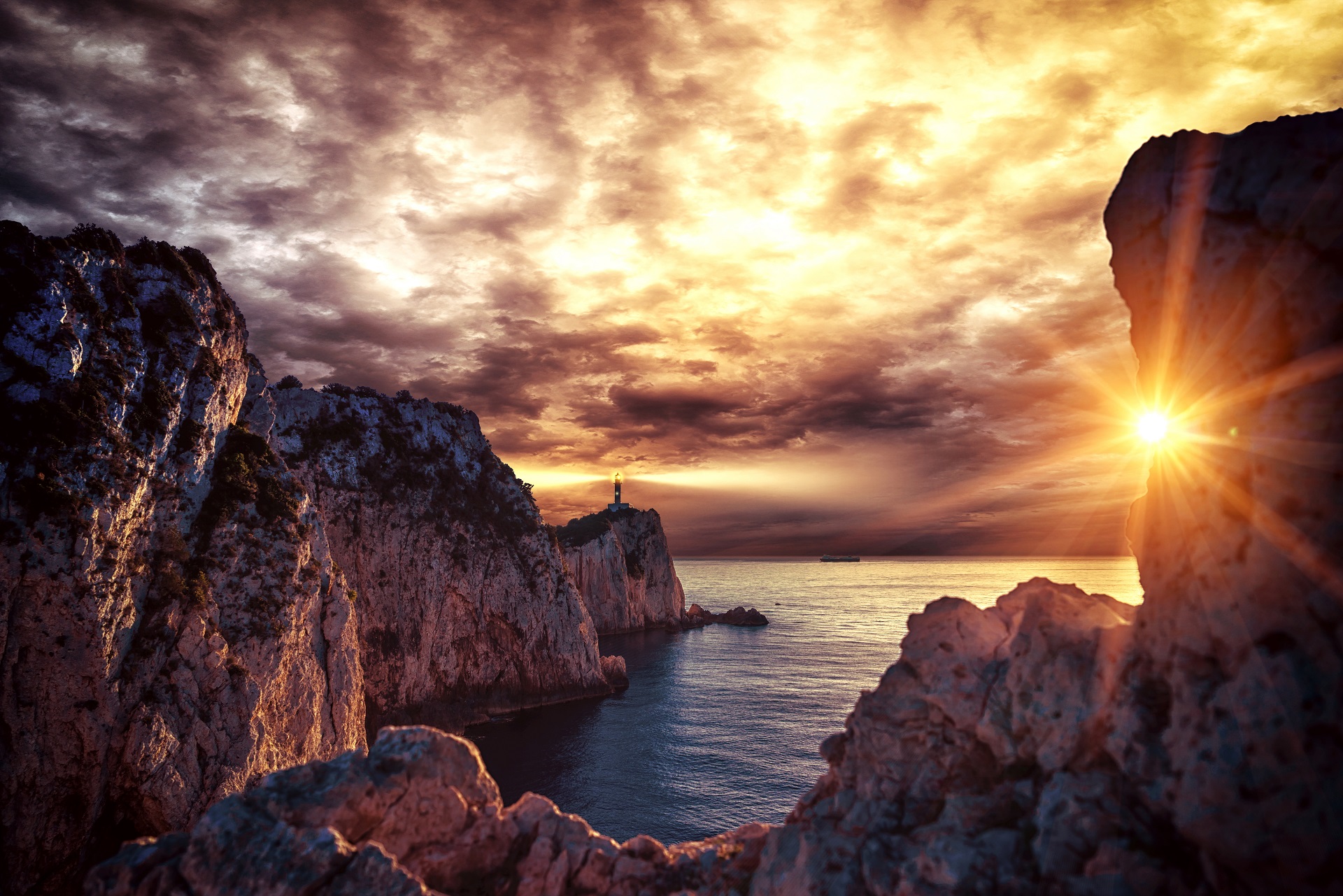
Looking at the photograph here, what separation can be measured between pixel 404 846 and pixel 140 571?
23.8m

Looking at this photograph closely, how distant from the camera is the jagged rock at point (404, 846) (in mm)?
12398

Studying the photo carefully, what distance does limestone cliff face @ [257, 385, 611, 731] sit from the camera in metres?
66.5

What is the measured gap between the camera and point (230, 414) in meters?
37.3

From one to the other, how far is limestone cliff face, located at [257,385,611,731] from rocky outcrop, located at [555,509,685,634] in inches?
2070

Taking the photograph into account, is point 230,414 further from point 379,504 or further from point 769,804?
point 769,804

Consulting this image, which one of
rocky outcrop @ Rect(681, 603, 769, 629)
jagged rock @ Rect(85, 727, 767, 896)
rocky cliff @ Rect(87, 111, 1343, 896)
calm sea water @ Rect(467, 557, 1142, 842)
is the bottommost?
rocky outcrop @ Rect(681, 603, 769, 629)

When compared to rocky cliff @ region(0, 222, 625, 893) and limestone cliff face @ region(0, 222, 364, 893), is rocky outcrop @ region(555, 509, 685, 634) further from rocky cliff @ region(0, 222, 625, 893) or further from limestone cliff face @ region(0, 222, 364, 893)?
limestone cliff face @ region(0, 222, 364, 893)

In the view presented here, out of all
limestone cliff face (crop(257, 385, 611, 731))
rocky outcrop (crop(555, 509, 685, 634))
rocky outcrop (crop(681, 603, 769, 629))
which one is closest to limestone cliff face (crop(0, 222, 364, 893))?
limestone cliff face (crop(257, 385, 611, 731))

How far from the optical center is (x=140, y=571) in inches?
1117

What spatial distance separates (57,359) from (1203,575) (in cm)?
4083

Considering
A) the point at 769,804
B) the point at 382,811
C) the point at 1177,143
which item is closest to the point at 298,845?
the point at 382,811

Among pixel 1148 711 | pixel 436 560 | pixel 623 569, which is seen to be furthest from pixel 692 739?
pixel 623 569

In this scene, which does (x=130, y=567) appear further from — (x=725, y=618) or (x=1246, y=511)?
(x=725, y=618)

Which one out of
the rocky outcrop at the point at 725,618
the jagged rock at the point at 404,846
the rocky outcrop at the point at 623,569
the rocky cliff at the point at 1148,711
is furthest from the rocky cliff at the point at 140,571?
the rocky outcrop at the point at 725,618
